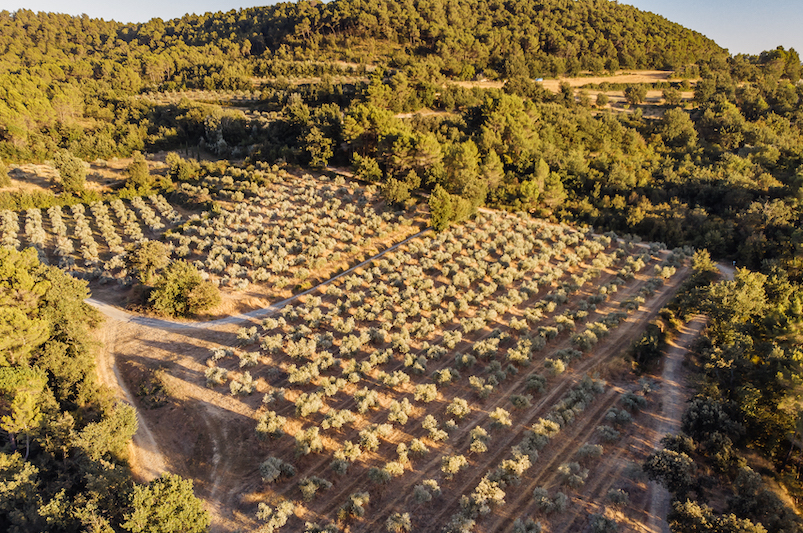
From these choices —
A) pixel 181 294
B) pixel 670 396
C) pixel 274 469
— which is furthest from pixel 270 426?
pixel 670 396

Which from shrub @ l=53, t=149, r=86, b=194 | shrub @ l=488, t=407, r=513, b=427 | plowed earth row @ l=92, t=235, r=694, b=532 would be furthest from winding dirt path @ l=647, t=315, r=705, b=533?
shrub @ l=53, t=149, r=86, b=194

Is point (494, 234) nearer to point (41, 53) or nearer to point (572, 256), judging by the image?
point (572, 256)

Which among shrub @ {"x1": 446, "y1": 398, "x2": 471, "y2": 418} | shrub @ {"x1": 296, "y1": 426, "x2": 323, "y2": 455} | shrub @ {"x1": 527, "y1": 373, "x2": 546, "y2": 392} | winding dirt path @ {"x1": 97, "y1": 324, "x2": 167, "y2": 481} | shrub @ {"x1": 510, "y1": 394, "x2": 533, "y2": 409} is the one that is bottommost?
winding dirt path @ {"x1": 97, "y1": 324, "x2": 167, "y2": 481}

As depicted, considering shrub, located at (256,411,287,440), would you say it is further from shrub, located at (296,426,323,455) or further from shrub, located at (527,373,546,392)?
shrub, located at (527,373,546,392)

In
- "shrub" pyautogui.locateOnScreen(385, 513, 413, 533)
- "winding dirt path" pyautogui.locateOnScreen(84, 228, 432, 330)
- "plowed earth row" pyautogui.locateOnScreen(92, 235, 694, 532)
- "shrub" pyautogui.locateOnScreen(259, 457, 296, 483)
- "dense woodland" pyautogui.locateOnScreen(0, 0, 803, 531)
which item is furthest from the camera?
"winding dirt path" pyautogui.locateOnScreen(84, 228, 432, 330)

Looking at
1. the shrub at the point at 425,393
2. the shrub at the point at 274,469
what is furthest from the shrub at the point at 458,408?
the shrub at the point at 274,469

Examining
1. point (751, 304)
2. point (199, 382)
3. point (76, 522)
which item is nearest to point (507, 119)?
point (751, 304)

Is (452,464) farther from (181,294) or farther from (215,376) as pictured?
(181,294)

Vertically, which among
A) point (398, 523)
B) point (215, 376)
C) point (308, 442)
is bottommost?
point (398, 523)
